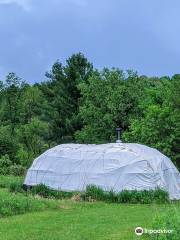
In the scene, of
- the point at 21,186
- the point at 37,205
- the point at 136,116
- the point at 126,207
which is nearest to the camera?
the point at 37,205

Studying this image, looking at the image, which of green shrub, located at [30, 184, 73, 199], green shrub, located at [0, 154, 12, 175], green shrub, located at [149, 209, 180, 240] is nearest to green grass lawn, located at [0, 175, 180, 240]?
green shrub, located at [149, 209, 180, 240]

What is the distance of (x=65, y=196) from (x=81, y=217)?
7.41m

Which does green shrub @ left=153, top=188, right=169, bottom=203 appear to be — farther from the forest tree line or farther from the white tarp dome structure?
the forest tree line

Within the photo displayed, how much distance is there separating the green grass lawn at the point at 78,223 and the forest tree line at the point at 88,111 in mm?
13467

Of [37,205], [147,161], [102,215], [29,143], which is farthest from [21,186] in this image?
[29,143]

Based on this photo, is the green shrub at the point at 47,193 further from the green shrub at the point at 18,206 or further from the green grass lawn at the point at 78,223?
the green shrub at the point at 18,206

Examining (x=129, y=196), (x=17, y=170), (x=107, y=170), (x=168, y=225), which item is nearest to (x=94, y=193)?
(x=129, y=196)

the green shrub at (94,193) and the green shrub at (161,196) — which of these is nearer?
the green shrub at (161,196)

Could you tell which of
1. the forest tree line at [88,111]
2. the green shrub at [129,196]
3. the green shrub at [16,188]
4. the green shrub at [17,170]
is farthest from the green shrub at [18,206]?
the green shrub at [17,170]

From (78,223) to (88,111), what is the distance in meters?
28.0

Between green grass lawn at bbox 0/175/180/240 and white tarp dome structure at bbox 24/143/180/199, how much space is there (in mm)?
4366

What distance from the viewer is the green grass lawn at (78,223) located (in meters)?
13.2

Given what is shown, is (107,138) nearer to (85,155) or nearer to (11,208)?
(85,155)

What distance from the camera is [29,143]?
58094mm
